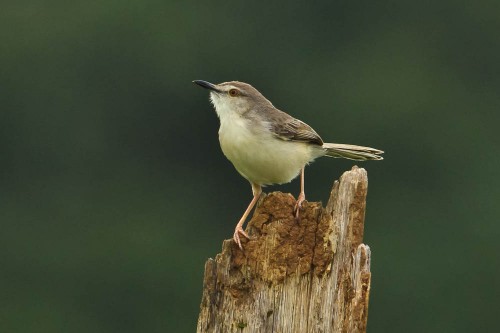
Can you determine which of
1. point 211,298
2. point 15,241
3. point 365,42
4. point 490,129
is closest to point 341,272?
point 211,298

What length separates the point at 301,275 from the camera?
39.4ft

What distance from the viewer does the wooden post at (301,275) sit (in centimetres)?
1181

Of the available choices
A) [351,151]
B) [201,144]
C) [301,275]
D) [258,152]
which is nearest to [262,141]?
[258,152]

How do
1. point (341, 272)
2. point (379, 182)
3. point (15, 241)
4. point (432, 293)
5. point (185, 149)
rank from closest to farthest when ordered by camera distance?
point (341, 272) → point (432, 293) → point (15, 241) → point (379, 182) → point (185, 149)

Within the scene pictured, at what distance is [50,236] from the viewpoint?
53.2 meters

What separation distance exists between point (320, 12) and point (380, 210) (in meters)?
17.5

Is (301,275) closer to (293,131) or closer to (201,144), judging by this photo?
(293,131)

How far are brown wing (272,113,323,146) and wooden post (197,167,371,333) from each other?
2044 mm

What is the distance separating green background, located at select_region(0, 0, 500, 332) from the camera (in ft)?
159

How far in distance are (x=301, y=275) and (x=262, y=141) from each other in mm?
2393

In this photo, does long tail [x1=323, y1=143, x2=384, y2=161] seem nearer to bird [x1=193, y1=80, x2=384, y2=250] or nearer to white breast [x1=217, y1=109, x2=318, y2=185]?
bird [x1=193, y1=80, x2=384, y2=250]

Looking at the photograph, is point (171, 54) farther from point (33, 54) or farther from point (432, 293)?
point (432, 293)

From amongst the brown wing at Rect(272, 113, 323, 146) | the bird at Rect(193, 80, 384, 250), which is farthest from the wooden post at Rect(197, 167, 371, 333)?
the brown wing at Rect(272, 113, 323, 146)

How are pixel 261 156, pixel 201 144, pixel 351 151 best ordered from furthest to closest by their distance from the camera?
pixel 201 144 < pixel 351 151 < pixel 261 156
